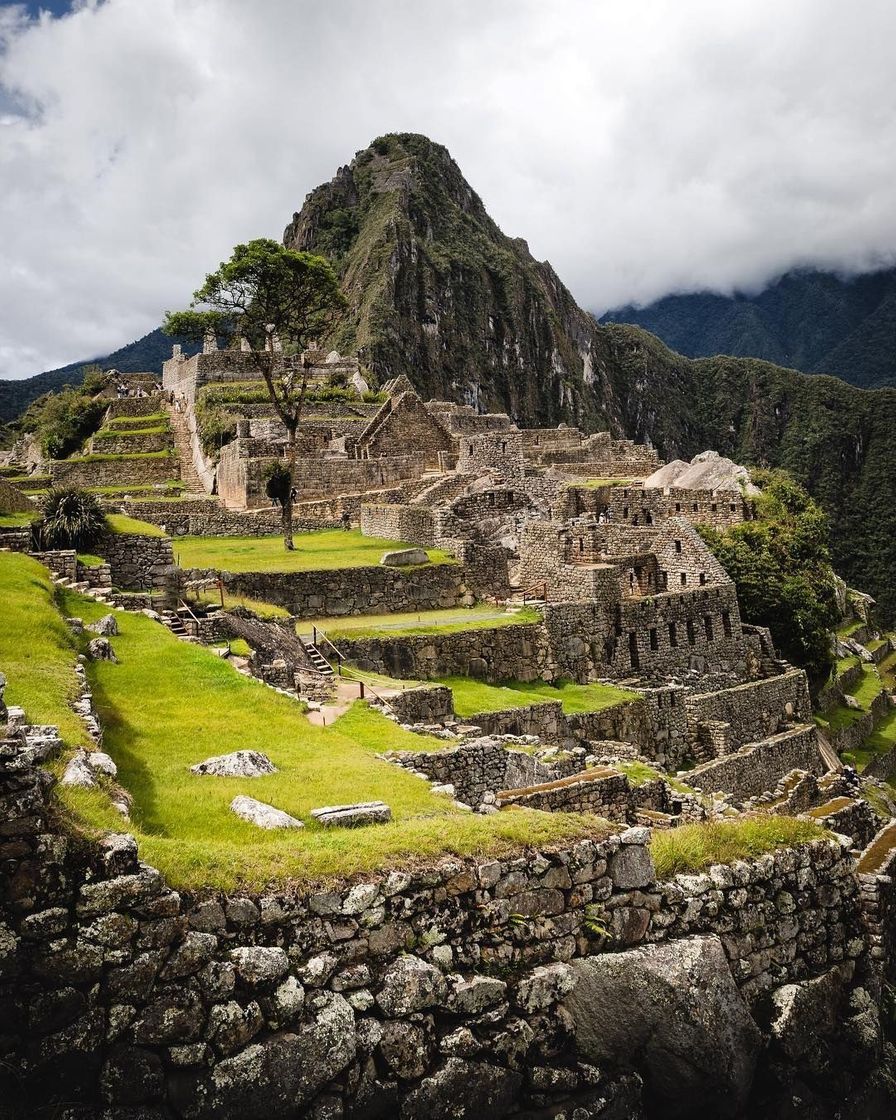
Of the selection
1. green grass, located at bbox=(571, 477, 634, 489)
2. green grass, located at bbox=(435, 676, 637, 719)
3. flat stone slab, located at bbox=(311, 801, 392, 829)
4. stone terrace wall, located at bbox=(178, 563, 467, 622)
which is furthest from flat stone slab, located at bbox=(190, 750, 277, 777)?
green grass, located at bbox=(571, 477, 634, 489)

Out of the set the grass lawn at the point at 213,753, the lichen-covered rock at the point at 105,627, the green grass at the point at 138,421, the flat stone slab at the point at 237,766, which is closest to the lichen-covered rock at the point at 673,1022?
the grass lawn at the point at 213,753

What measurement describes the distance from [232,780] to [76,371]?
144712 millimetres

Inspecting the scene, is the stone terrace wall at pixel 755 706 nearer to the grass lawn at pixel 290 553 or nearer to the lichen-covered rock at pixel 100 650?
the grass lawn at pixel 290 553

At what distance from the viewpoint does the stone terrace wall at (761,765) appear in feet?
56.2

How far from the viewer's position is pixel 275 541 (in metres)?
28.6

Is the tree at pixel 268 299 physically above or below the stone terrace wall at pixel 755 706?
above

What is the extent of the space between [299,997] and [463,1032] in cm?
110

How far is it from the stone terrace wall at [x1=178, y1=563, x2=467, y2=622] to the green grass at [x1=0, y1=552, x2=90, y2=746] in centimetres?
603

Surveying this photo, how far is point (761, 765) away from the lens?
19391mm

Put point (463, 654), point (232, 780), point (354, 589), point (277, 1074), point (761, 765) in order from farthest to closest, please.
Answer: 1. point (354, 589)
2. point (761, 765)
3. point (463, 654)
4. point (232, 780)
5. point (277, 1074)

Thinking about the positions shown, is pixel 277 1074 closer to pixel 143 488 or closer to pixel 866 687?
pixel 866 687

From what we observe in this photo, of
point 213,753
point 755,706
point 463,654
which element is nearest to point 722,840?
point 213,753

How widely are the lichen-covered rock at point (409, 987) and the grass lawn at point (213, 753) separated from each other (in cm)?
58

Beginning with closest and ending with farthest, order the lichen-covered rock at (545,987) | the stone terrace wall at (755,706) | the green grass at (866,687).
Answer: the lichen-covered rock at (545,987) → the stone terrace wall at (755,706) → the green grass at (866,687)
